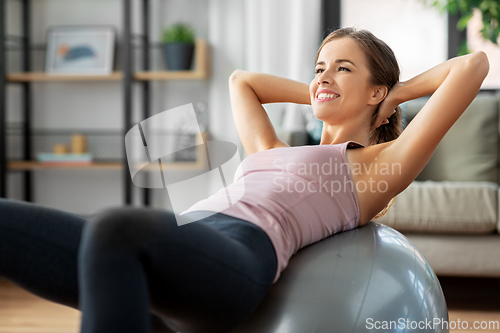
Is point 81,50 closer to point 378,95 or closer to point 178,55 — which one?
point 178,55

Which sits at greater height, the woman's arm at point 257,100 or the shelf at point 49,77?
the shelf at point 49,77

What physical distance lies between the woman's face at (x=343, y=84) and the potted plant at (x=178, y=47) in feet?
5.70

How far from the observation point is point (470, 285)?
207 cm

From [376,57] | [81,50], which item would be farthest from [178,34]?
[376,57]

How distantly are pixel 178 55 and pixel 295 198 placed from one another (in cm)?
201

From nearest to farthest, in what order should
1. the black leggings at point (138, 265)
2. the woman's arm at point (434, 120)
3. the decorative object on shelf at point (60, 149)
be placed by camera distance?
the black leggings at point (138, 265)
the woman's arm at point (434, 120)
the decorative object on shelf at point (60, 149)

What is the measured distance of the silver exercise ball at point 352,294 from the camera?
0.78 metres

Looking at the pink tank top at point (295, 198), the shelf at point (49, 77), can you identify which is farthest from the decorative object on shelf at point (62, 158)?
the pink tank top at point (295, 198)

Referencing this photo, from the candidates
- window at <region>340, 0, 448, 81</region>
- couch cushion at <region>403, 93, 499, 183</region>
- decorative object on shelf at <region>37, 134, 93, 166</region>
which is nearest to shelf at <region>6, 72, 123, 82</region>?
decorative object on shelf at <region>37, 134, 93, 166</region>

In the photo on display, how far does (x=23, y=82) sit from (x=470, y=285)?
2671 mm

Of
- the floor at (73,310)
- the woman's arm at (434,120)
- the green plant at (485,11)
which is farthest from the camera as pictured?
the green plant at (485,11)

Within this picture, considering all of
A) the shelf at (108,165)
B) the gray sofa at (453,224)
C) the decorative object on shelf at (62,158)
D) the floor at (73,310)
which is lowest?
the floor at (73,310)

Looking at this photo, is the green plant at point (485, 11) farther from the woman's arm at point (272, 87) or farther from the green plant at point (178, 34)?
the woman's arm at point (272, 87)

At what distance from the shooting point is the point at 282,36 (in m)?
2.88
